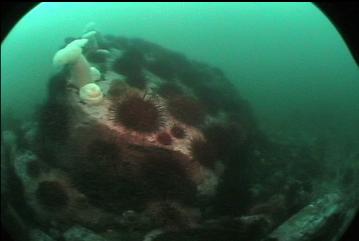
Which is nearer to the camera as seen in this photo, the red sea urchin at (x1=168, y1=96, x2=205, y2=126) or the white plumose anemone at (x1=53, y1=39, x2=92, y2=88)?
the red sea urchin at (x1=168, y1=96, x2=205, y2=126)

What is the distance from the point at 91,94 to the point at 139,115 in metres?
0.58

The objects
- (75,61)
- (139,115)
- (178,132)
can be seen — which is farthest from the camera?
(75,61)

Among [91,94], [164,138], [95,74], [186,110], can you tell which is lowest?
[164,138]

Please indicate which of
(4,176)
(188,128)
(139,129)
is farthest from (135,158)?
(4,176)

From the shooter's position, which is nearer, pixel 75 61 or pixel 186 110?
pixel 186 110

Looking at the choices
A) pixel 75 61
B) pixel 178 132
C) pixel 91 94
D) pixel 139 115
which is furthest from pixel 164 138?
pixel 75 61

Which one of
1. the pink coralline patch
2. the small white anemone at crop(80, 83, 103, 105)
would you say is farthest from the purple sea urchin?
the small white anemone at crop(80, 83, 103, 105)

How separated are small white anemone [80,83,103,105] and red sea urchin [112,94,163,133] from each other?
0.26 metres

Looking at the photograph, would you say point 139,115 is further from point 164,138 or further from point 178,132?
point 178,132

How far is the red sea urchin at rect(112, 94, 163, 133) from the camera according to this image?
3695mm

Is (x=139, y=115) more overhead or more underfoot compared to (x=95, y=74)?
more underfoot

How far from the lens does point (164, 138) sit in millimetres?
3744

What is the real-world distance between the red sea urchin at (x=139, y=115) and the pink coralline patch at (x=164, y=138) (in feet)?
0.26

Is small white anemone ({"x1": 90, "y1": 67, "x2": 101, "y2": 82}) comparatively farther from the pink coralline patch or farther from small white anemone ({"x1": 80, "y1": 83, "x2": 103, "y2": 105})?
the pink coralline patch
